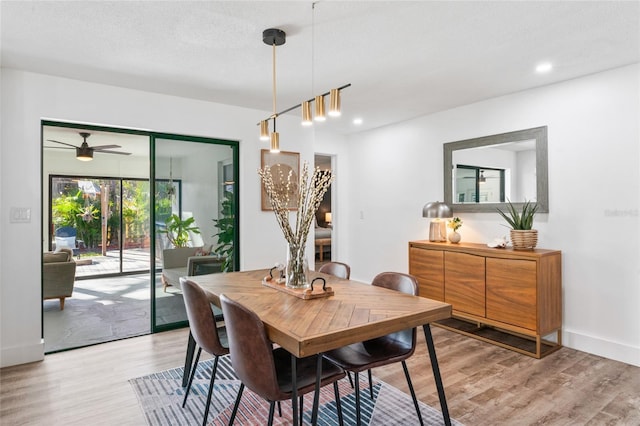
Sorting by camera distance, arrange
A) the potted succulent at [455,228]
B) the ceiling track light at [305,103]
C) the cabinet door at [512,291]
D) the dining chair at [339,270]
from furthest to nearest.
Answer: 1. the potted succulent at [455,228]
2. the cabinet door at [512,291]
3. the dining chair at [339,270]
4. the ceiling track light at [305,103]

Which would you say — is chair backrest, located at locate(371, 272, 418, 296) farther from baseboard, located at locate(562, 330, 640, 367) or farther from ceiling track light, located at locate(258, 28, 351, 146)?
baseboard, located at locate(562, 330, 640, 367)

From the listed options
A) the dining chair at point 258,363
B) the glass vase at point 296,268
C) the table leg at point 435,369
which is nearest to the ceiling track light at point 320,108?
the glass vase at point 296,268

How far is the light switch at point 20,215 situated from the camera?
9.93 ft

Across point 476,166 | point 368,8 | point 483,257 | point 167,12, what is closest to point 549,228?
point 483,257

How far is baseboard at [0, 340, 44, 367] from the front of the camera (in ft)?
9.77

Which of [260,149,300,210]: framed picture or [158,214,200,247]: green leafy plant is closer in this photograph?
[158,214,200,247]: green leafy plant

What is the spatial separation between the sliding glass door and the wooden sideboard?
7.48ft

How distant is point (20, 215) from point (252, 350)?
105 inches

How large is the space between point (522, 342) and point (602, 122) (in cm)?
206

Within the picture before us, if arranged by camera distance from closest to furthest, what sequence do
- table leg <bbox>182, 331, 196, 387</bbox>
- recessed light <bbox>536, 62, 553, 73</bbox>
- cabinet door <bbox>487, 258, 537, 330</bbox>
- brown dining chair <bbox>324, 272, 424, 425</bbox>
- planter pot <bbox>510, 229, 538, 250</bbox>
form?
brown dining chair <bbox>324, 272, 424, 425</bbox> < table leg <bbox>182, 331, 196, 387</bbox> < recessed light <bbox>536, 62, 553, 73</bbox> < cabinet door <bbox>487, 258, 537, 330</bbox> < planter pot <bbox>510, 229, 538, 250</bbox>

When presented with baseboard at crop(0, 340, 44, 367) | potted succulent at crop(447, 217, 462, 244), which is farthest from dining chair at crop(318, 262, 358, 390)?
baseboard at crop(0, 340, 44, 367)

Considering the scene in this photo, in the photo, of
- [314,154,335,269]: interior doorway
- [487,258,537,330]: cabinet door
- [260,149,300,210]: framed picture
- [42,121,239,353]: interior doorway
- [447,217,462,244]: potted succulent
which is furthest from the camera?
[314,154,335,269]: interior doorway

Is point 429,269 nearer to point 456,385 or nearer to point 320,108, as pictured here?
point 456,385

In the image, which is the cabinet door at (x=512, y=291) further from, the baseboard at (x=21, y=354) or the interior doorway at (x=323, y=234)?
the interior doorway at (x=323, y=234)
